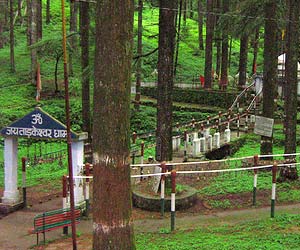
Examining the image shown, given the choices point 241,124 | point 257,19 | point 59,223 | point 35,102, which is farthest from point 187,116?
point 59,223

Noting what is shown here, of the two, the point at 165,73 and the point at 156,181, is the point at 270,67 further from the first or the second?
the point at 156,181

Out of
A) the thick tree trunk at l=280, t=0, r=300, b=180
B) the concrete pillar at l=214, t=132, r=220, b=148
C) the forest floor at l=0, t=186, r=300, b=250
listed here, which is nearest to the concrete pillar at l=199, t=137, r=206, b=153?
the concrete pillar at l=214, t=132, r=220, b=148

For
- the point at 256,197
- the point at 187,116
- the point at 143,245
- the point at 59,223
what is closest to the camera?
the point at 143,245

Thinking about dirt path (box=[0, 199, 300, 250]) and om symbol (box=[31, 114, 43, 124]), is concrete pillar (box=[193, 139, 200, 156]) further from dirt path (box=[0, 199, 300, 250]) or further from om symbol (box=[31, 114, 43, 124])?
om symbol (box=[31, 114, 43, 124])

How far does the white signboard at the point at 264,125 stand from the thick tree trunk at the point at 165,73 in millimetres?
3508

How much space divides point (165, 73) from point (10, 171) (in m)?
4.88

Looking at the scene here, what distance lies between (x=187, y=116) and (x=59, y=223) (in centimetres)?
1865

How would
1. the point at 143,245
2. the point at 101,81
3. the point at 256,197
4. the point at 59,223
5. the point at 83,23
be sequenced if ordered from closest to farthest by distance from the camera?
the point at 101,81, the point at 143,245, the point at 59,223, the point at 256,197, the point at 83,23

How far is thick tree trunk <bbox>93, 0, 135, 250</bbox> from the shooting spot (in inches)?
205

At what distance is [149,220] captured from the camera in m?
10.4

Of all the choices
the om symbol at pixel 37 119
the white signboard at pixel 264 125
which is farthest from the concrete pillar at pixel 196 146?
the om symbol at pixel 37 119

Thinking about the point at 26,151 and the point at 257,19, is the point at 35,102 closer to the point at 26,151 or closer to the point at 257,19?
the point at 26,151

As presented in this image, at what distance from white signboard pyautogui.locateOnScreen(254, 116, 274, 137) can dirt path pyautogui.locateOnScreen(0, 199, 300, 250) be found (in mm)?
3117

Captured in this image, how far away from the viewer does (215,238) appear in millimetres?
8500
